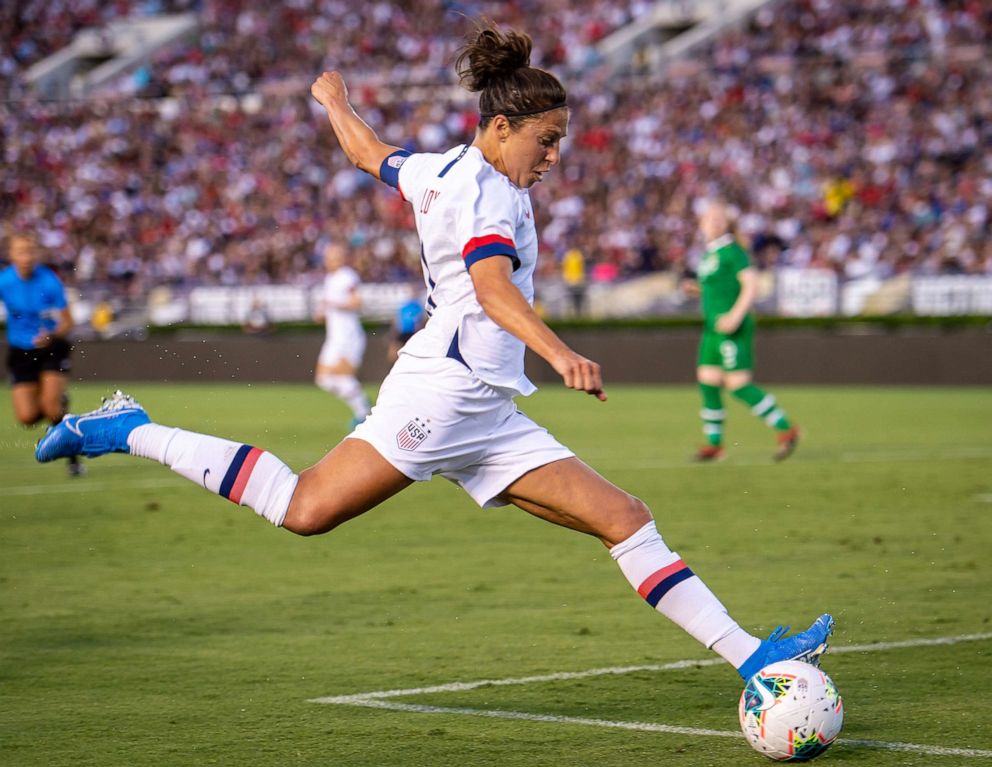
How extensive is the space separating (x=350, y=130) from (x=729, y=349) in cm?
965

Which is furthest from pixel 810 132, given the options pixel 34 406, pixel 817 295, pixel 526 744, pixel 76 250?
pixel 526 744

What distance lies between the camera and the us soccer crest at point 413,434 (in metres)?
5.23

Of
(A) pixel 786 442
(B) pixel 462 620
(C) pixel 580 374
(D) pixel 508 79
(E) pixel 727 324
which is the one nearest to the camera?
Answer: (C) pixel 580 374

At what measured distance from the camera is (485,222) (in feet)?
16.5

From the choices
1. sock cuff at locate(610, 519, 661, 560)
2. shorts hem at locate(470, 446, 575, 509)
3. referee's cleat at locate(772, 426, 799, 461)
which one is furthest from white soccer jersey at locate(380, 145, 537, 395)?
referee's cleat at locate(772, 426, 799, 461)

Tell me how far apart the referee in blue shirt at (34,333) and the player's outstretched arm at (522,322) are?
32.9 feet

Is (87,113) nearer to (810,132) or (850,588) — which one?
(810,132)

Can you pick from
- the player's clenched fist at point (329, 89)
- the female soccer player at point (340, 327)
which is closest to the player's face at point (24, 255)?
the female soccer player at point (340, 327)

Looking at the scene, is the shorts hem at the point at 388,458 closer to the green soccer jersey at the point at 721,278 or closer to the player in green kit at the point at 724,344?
the player in green kit at the point at 724,344

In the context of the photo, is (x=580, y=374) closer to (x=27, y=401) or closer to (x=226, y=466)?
(x=226, y=466)

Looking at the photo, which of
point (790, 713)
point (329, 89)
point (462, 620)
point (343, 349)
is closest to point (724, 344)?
point (343, 349)

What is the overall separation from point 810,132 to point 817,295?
303 inches

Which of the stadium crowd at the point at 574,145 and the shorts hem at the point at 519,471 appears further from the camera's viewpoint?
the stadium crowd at the point at 574,145

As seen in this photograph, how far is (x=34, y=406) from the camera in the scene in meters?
14.6
